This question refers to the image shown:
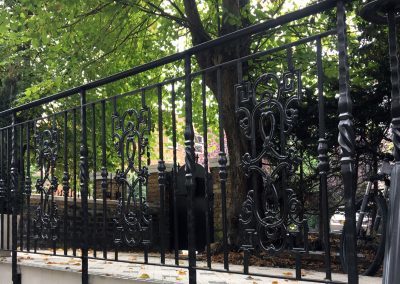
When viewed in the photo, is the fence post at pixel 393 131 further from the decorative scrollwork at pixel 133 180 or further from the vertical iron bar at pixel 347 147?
the decorative scrollwork at pixel 133 180

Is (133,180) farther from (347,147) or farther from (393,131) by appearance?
(393,131)

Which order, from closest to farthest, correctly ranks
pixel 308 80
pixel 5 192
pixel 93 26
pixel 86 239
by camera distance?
1. pixel 86 239
2. pixel 5 192
3. pixel 308 80
4. pixel 93 26

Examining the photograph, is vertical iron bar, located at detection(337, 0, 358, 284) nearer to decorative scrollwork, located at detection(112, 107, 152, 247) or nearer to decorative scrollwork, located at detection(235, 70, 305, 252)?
decorative scrollwork, located at detection(235, 70, 305, 252)

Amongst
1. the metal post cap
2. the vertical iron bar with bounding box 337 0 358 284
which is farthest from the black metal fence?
the metal post cap

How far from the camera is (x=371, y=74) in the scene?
6.02 m

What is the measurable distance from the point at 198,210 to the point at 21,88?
9956 mm

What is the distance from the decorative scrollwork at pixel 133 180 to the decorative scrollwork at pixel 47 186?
41.0 inches

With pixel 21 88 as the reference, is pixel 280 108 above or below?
below

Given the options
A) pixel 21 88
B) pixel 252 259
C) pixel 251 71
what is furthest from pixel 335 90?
pixel 21 88

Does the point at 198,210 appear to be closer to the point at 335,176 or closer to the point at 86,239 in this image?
the point at 335,176

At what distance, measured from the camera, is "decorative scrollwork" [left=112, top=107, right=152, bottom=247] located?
3777 millimetres

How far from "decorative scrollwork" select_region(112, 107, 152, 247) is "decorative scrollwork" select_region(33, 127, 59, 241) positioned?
104 centimetres

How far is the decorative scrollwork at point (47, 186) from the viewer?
479 centimetres

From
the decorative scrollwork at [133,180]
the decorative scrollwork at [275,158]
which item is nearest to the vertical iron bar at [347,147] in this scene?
the decorative scrollwork at [275,158]
